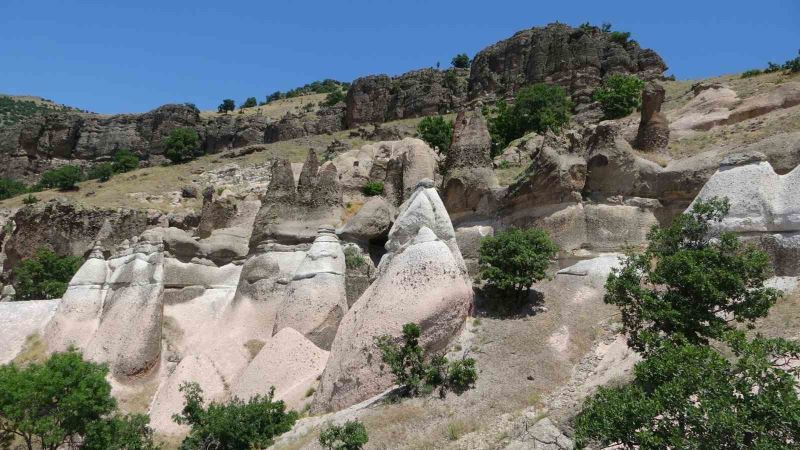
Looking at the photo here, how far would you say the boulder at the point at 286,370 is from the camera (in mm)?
16766

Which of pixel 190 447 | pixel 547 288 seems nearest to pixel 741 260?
pixel 547 288

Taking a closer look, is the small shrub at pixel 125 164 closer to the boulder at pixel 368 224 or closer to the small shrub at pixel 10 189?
the small shrub at pixel 10 189

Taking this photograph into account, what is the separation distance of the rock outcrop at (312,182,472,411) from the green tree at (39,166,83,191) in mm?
61308

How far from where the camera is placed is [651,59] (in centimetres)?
7106

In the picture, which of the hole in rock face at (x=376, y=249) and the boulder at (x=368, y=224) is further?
A: the hole in rock face at (x=376, y=249)

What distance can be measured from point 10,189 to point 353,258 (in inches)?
2557

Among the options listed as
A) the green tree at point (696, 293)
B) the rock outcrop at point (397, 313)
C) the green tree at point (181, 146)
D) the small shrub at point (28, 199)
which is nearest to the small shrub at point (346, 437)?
the rock outcrop at point (397, 313)

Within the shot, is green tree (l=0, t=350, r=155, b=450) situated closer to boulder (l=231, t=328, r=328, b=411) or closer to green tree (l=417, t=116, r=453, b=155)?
boulder (l=231, t=328, r=328, b=411)

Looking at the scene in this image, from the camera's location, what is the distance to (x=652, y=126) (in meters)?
23.4

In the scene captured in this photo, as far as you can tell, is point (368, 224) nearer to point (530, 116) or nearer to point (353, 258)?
point (353, 258)

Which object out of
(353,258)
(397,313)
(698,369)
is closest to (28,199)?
(353,258)

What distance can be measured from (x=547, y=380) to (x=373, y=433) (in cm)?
407

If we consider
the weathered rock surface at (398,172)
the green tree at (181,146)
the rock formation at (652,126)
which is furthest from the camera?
the green tree at (181,146)

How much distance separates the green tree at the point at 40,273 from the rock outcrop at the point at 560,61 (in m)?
48.8
